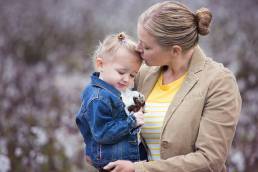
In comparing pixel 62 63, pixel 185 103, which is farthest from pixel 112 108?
pixel 62 63

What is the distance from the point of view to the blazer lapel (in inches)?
119

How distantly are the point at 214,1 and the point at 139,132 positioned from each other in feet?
13.5

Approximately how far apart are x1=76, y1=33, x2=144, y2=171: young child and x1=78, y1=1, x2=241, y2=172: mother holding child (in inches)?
2.7

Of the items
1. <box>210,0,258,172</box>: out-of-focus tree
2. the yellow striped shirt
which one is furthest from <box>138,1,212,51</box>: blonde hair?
<box>210,0,258,172</box>: out-of-focus tree

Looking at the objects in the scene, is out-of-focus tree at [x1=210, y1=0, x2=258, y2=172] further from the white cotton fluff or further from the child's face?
the child's face

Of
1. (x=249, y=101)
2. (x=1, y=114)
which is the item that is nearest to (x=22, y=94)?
(x=1, y=114)

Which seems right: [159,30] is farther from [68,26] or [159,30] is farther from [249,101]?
[68,26]

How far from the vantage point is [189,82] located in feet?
10.0

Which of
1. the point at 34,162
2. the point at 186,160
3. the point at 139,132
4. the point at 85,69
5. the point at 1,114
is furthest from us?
the point at 85,69

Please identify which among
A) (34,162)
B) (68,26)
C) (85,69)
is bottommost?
(34,162)

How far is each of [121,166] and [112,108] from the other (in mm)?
280

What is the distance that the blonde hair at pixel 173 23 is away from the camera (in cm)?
299

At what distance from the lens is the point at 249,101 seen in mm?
6160

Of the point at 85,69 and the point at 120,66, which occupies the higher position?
the point at 120,66
